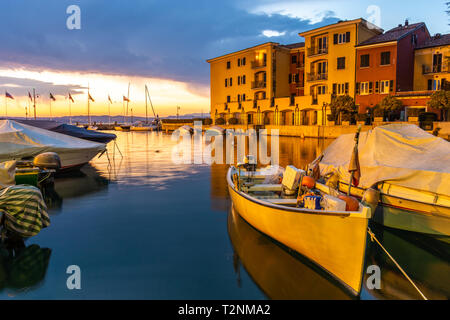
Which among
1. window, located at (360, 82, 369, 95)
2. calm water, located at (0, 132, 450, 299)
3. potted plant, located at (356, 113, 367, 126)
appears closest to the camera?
calm water, located at (0, 132, 450, 299)

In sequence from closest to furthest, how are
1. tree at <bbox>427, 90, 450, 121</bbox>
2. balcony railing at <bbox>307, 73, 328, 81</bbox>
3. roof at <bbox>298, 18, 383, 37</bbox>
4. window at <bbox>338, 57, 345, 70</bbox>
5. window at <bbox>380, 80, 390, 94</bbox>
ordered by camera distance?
1. tree at <bbox>427, 90, 450, 121</bbox>
2. window at <bbox>380, 80, 390, 94</bbox>
3. roof at <bbox>298, 18, 383, 37</bbox>
4. window at <bbox>338, 57, 345, 70</bbox>
5. balcony railing at <bbox>307, 73, 328, 81</bbox>

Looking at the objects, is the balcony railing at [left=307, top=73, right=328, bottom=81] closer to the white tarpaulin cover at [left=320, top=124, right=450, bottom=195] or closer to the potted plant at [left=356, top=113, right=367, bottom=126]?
the potted plant at [left=356, top=113, right=367, bottom=126]

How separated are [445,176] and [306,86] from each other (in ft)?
155

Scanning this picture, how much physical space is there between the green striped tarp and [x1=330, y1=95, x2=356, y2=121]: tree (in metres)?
40.5

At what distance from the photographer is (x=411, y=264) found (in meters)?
7.97

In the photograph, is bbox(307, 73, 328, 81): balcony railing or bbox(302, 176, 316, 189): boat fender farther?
bbox(307, 73, 328, 81): balcony railing

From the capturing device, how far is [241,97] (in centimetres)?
6675

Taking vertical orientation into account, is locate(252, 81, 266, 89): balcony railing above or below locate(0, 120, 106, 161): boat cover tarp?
above

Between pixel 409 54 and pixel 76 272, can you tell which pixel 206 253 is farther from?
pixel 409 54

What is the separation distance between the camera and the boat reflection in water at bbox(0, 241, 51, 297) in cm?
684

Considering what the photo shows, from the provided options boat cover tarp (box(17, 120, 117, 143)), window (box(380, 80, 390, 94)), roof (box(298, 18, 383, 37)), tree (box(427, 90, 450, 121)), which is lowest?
boat cover tarp (box(17, 120, 117, 143))

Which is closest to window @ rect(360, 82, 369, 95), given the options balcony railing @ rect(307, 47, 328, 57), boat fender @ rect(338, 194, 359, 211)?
balcony railing @ rect(307, 47, 328, 57)

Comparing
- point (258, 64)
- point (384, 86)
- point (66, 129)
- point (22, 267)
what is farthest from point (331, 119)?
point (22, 267)
